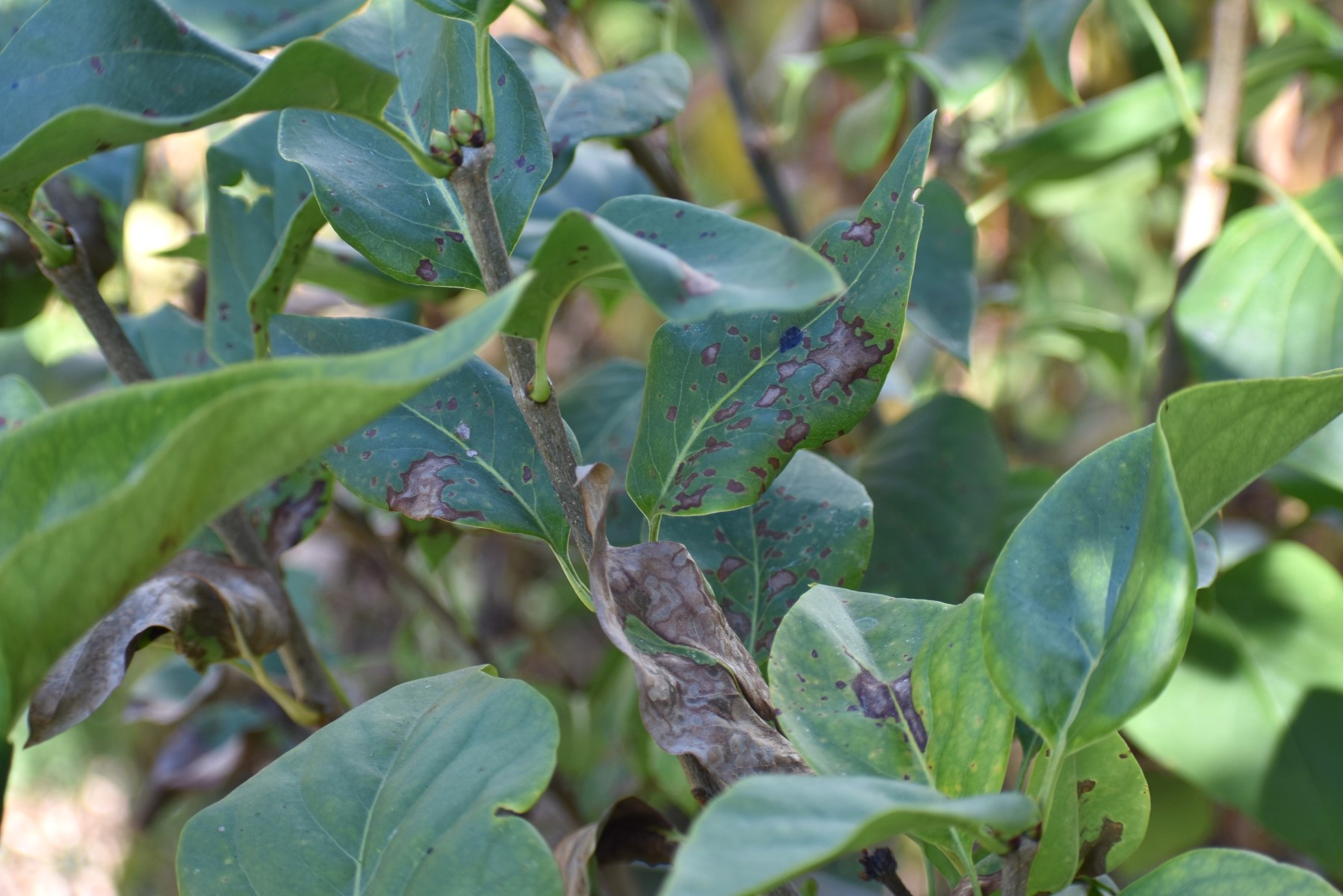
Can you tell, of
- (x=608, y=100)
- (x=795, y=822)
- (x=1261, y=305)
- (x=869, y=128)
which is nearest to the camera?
(x=795, y=822)

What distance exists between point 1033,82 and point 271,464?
100 centimetres

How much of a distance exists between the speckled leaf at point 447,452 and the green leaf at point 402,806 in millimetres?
44

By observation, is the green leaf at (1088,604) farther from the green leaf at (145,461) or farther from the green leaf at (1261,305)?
the green leaf at (1261,305)

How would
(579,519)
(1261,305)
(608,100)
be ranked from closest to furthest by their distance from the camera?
(579,519), (608,100), (1261,305)

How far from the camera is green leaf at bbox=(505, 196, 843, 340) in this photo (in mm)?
177

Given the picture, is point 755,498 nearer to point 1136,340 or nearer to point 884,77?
point 1136,340

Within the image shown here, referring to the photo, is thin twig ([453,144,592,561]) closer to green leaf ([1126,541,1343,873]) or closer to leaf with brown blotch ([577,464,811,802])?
leaf with brown blotch ([577,464,811,802])

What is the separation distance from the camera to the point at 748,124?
640 millimetres

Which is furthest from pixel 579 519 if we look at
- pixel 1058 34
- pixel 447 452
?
pixel 1058 34

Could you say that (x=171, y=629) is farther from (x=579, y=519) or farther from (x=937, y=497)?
(x=937, y=497)

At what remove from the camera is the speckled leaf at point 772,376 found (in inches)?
9.9

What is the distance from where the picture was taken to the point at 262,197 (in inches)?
15.6

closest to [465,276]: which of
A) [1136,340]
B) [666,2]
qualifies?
[666,2]

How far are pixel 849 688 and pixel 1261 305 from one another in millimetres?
360
